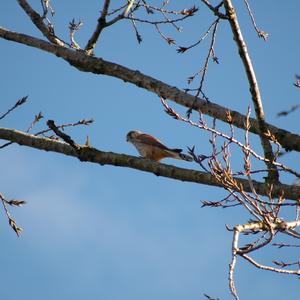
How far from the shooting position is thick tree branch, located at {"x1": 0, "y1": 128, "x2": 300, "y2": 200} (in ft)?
12.1

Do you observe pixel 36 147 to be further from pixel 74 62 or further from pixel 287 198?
pixel 287 198

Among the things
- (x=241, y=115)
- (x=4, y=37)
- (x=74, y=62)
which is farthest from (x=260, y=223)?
(x=4, y=37)

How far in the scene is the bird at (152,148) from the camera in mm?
7675

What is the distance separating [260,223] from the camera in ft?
9.18

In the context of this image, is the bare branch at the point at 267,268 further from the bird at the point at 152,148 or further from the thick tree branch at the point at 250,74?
the bird at the point at 152,148

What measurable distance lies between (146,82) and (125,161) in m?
0.67

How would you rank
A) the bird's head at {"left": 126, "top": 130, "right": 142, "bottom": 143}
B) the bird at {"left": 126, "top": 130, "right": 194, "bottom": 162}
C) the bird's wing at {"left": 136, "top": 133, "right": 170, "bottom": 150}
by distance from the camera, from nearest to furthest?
the bird at {"left": 126, "top": 130, "right": 194, "bottom": 162}
the bird's wing at {"left": 136, "top": 133, "right": 170, "bottom": 150}
the bird's head at {"left": 126, "top": 130, "right": 142, "bottom": 143}

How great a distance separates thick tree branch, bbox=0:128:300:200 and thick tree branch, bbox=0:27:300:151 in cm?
40

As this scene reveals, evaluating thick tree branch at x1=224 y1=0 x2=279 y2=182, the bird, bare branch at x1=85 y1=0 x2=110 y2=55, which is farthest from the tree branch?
the bird

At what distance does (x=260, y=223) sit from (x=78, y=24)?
349 centimetres

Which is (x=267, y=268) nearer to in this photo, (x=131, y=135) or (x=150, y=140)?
(x=150, y=140)

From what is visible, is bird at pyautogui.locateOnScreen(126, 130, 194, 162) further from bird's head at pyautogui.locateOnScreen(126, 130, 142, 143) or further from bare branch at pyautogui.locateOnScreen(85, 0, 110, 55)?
bare branch at pyautogui.locateOnScreen(85, 0, 110, 55)

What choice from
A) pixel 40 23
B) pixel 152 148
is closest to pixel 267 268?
pixel 40 23

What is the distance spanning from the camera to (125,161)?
4.27 meters
